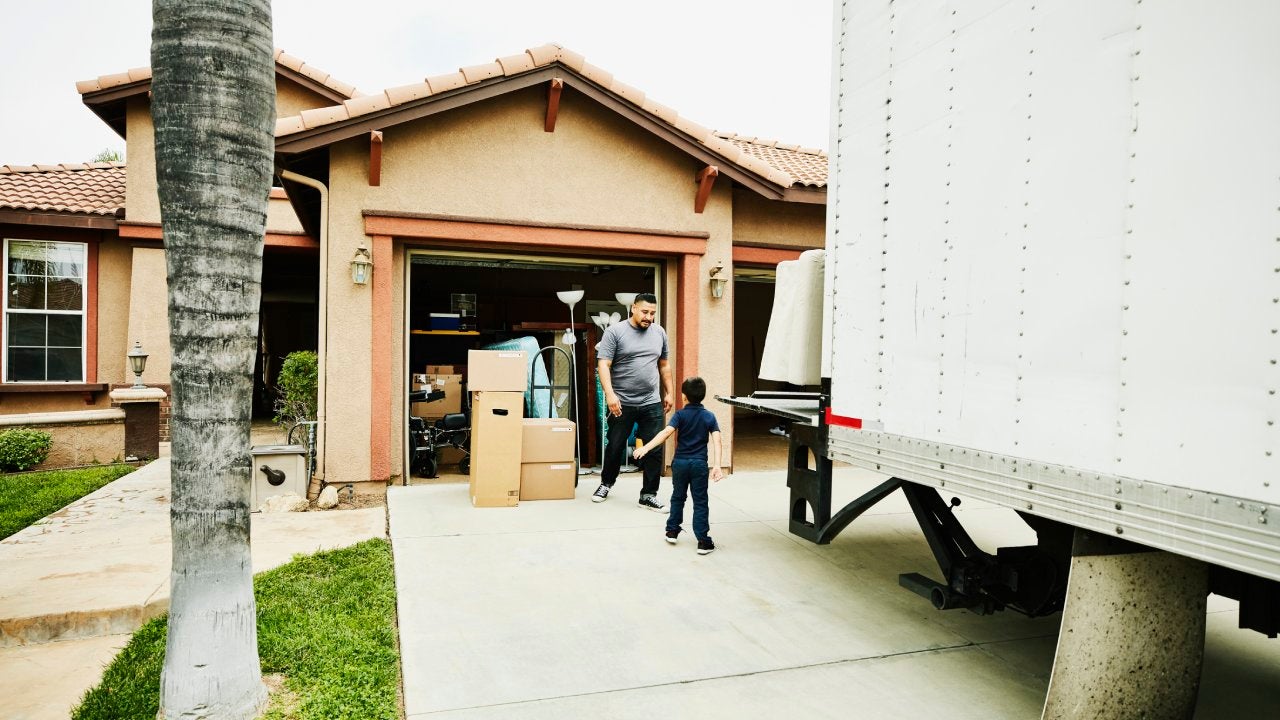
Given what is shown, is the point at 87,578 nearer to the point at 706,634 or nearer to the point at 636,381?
the point at 706,634

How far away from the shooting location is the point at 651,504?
647 cm

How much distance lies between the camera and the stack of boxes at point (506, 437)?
6184 millimetres

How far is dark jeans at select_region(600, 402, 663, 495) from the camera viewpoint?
6.53m

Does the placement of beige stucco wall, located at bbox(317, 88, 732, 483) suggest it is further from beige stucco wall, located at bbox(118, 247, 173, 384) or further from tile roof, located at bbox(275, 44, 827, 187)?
beige stucco wall, located at bbox(118, 247, 173, 384)

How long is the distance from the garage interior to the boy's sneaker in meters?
1.85

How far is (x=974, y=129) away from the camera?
115 inches

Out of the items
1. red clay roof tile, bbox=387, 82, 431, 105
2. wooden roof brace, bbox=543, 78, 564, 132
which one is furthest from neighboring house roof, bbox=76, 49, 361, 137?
wooden roof brace, bbox=543, 78, 564, 132

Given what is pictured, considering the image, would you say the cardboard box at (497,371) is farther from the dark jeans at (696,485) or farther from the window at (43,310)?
the window at (43,310)

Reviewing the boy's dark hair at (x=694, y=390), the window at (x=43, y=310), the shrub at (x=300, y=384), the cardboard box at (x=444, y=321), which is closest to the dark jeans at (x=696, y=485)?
the boy's dark hair at (x=694, y=390)

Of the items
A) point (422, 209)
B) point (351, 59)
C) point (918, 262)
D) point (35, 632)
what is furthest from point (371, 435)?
point (351, 59)

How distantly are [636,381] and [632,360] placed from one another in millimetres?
191

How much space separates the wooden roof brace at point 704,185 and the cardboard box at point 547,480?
3.23m

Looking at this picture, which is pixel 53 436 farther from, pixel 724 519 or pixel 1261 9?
pixel 1261 9

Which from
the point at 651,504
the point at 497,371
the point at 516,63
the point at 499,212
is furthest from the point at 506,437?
the point at 516,63
